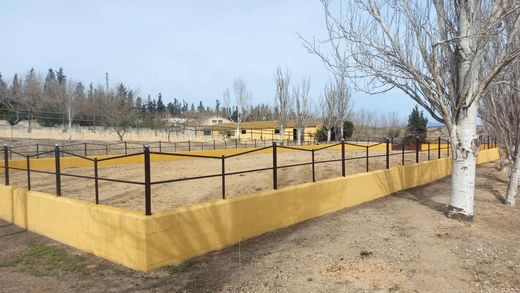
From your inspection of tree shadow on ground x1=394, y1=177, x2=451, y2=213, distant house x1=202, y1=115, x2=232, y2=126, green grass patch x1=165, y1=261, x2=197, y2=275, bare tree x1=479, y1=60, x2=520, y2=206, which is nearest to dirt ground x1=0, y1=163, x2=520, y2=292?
green grass patch x1=165, y1=261, x2=197, y2=275

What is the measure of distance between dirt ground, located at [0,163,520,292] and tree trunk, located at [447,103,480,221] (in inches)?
11.8

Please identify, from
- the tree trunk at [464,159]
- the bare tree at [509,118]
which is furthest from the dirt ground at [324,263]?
the bare tree at [509,118]

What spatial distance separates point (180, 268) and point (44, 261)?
198cm

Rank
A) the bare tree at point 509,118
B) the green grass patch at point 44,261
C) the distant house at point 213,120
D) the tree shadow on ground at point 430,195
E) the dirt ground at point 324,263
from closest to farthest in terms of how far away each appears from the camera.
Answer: the dirt ground at point 324,263 → the green grass patch at point 44,261 → the tree shadow on ground at point 430,195 → the bare tree at point 509,118 → the distant house at point 213,120

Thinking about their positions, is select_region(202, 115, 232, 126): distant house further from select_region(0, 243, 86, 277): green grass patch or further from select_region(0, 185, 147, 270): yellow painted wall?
select_region(0, 243, 86, 277): green grass patch

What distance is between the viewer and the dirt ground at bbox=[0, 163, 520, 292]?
409 centimetres

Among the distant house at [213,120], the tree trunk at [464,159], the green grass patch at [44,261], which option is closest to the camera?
the green grass patch at [44,261]

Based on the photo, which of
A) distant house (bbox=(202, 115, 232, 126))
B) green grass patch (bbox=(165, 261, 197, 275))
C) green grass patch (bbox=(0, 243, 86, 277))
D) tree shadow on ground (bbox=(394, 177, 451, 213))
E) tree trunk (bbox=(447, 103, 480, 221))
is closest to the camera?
green grass patch (bbox=(165, 261, 197, 275))

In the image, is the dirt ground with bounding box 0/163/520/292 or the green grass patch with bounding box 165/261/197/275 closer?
the dirt ground with bounding box 0/163/520/292

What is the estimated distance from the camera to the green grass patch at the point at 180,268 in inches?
179

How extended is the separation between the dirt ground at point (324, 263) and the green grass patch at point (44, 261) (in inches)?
0.5

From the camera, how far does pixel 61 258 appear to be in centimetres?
519

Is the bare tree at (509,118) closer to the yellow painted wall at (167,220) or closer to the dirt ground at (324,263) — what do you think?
the dirt ground at (324,263)

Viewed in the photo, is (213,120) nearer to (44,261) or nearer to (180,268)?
(44,261)
